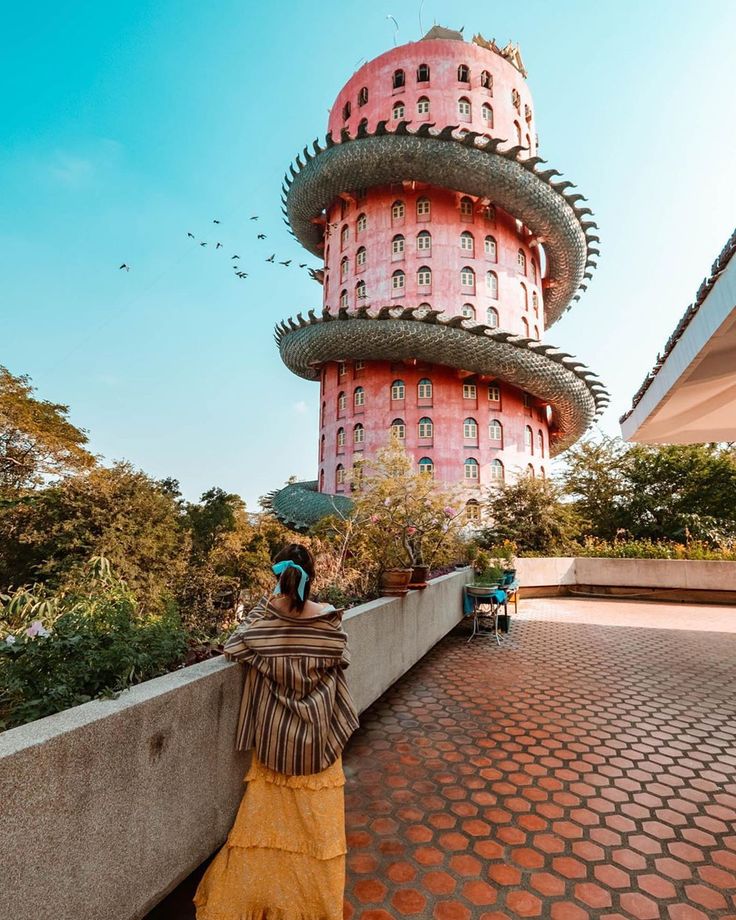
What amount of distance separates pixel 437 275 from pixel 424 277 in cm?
80

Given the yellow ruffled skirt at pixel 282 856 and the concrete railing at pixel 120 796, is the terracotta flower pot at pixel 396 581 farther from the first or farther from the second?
the yellow ruffled skirt at pixel 282 856

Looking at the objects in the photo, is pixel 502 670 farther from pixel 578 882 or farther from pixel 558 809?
pixel 578 882

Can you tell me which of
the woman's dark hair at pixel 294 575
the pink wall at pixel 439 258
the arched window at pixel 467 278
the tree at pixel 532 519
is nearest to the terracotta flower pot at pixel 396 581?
the woman's dark hair at pixel 294 575

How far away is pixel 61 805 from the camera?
173 centimetres

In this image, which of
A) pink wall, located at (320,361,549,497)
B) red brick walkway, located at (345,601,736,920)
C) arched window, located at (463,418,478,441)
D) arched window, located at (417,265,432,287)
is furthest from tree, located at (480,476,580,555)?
arched window, located at (417,265,432,287)

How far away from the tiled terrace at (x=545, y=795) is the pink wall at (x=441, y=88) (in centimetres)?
3474

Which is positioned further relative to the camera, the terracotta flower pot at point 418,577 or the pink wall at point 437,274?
the pink wall at point 437,274

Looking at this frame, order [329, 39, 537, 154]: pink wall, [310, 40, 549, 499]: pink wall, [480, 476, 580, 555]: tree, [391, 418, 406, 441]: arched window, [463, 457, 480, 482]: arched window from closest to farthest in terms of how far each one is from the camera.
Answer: [480, 476, 580, 555]: tree < [463, 457, 480, 482]: arched window < [391, 418, 406, 441]: arched window < [310, 40, 549, 499]: pink wall < [329, 39, 537, 154]: pink wall

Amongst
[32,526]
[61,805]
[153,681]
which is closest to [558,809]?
[153,681]

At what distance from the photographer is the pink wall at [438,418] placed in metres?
28.0

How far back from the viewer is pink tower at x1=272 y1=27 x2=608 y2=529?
2672 cm

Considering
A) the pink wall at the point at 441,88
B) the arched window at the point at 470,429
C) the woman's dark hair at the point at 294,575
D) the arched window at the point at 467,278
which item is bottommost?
the woman's dark hair at the point at 294,575

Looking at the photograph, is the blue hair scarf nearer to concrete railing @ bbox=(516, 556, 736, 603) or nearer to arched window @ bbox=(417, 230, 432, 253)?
concrete railing @ bbox=(516, 556, 736, 603)

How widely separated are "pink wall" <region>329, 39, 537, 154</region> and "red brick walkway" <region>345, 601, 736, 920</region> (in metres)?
34.8
